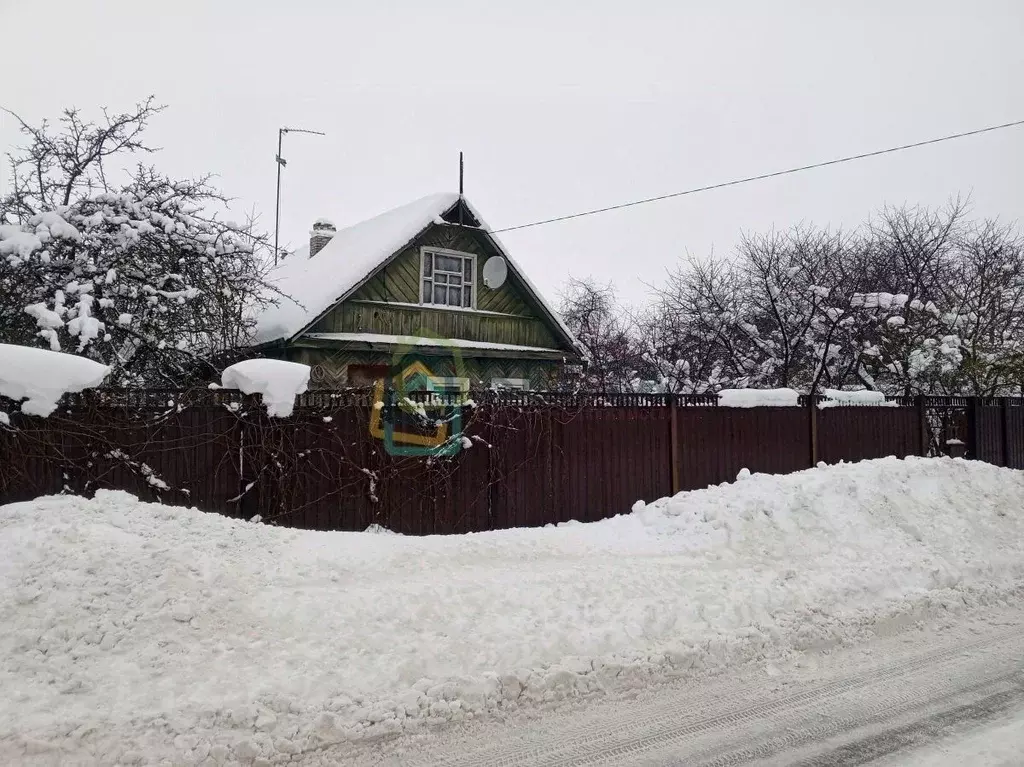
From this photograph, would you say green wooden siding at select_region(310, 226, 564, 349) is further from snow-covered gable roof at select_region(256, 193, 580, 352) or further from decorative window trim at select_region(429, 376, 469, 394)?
decorative window trim at select_region(429, 376, 469, 394)

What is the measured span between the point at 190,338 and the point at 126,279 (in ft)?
4.04

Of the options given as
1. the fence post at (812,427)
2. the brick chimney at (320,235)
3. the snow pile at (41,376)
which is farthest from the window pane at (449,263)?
the snow pile at (41,376)

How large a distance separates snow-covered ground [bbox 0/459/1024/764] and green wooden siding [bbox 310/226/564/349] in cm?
860

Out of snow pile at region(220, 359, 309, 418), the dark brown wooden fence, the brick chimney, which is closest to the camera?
the dark brown wooden fence

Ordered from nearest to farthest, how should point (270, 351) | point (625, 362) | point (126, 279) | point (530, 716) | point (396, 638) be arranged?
1. point (530, 716)
2. point (396, 638)
3. point (126, 279)
4. point (270, 351)
5. point (625, 362)

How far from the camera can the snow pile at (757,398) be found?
10.1m

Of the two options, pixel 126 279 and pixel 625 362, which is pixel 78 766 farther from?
pixel 625 362

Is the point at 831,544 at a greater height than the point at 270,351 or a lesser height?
lesser

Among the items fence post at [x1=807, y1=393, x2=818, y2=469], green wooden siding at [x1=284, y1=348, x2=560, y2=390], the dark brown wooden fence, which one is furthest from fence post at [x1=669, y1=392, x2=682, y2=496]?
green wooden siding at [x1=284, y1=348, x2=560, y2=390]

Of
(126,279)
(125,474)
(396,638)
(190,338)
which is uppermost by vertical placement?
(126,279)

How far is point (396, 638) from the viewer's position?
4.39 meters

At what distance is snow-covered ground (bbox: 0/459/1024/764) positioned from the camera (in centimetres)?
358

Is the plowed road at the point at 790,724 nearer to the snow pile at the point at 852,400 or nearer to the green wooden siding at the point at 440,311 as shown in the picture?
the snow pile at the point at 852,400

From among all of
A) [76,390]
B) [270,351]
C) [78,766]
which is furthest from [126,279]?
[78,766]
